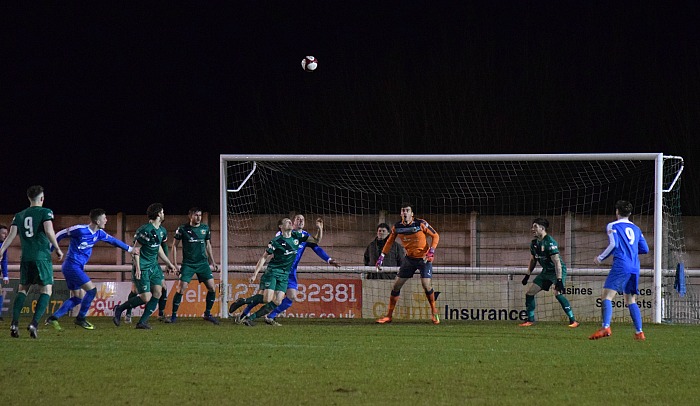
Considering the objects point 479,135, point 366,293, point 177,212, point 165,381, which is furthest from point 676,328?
point 177,212

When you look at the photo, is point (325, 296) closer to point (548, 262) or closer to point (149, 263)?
point (149, 263)

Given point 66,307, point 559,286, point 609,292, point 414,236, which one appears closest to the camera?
point 609,292

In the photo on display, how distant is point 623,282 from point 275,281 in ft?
17.4

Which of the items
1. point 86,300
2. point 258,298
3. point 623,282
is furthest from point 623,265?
point 86,300

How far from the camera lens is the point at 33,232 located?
12242 millimetres

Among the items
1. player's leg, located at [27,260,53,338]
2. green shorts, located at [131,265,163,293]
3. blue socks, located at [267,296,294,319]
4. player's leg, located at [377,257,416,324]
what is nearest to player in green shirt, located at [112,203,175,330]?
green shorts, located at [131,265,163,293]

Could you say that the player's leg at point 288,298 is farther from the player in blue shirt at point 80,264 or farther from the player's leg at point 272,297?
the player in blue shirt at point 80,264

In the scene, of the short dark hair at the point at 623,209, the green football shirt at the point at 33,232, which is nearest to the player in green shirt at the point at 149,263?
the green football shirt at the point at 33,232

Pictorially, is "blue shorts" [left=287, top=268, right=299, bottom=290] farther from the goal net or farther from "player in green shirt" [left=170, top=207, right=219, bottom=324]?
the goal net

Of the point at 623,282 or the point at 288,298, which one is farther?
the point at 288,298

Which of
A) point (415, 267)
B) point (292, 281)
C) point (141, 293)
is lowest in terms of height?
point (141, 293)

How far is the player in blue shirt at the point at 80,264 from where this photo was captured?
14.2 meters

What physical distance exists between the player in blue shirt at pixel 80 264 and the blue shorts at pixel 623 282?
678 cm

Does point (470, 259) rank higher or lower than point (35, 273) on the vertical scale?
lower
